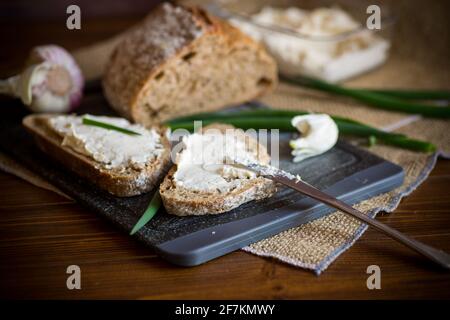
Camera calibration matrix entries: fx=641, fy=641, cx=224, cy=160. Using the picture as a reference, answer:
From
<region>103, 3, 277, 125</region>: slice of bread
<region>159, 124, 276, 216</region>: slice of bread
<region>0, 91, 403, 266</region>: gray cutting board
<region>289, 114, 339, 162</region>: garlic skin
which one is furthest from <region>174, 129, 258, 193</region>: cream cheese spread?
<region>103, 3, 277, 125</region>: slice of bread

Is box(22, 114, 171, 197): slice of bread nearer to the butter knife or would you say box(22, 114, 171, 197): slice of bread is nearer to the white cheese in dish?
the butter knife

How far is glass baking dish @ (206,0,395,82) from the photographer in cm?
442

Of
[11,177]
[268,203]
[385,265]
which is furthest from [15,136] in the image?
[385,265]

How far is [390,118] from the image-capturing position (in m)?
4.06

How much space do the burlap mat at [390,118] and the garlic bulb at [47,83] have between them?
1.49 ft

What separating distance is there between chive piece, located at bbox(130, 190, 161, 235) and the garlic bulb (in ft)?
4.25

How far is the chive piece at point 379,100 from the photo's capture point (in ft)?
12.9

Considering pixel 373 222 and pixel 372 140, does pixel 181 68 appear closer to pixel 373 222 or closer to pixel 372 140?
pixel 372 140

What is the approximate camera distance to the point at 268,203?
9.66ft

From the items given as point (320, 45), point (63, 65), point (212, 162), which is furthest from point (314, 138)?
point (63, 65)

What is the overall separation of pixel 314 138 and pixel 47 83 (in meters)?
1.66

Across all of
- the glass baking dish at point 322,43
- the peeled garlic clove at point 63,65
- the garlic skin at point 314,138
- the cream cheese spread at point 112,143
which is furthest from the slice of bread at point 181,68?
the garlic skin at point 314,138

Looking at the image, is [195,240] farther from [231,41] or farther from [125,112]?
[231,41]

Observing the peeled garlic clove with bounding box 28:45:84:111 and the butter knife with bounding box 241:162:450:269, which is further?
the peeled garlic clove with bounding box 28:45:84:111
